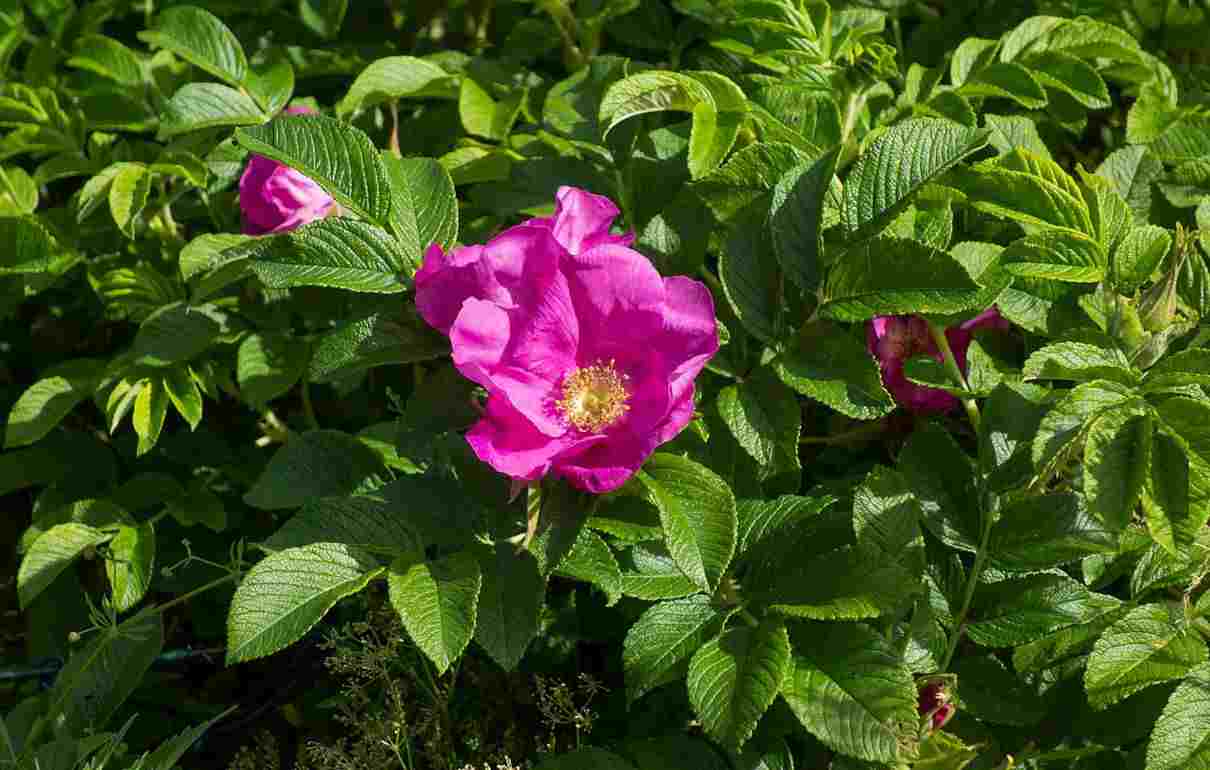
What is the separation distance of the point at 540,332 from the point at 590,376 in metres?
0.07

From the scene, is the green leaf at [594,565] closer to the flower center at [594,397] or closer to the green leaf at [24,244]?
the flower center at [594,397]

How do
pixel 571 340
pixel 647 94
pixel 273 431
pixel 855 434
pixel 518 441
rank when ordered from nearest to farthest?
pixel 518 441 → pixel 571 340 → pixel 647 94 → pixel 855 434 → pixel 273 431

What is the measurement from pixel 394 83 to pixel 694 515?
0.95 metres

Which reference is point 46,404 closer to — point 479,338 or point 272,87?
point 272,87

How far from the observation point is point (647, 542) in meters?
1.45

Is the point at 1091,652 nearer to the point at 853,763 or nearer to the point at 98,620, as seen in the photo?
the point at 853,763

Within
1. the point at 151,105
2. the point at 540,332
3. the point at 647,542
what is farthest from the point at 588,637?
the point at 151,105

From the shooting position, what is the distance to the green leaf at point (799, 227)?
1.38 m

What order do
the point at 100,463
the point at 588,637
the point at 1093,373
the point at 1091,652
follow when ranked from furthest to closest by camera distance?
the point at 100,463, the point at 588,637, the point at 1091,652, the point at 1093,373

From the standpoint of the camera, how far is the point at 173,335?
5.99 feet

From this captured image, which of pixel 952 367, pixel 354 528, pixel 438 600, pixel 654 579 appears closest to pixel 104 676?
pixel 354 528

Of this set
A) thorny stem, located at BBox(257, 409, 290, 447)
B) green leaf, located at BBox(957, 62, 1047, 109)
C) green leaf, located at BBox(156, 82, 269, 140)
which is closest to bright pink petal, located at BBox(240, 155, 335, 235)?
green leaf, located at BBox(156, 82, 269, 140)

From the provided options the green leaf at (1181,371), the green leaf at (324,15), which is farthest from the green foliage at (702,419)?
the green leaf at (324,15)

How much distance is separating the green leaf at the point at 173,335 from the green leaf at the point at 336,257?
16.9 inches
